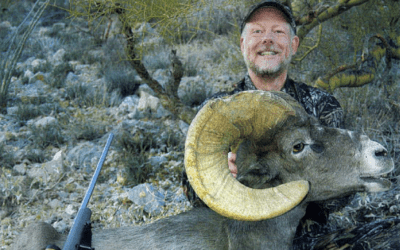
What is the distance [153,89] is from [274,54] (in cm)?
306

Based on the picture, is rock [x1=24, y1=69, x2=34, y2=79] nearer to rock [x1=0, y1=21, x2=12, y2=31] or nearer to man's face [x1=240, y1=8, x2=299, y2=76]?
rock [x1=0, y1=21, x2=12, y2=31]

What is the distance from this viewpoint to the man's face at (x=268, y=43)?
145 inches

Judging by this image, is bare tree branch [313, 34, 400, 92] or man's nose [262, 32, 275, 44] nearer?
man's nose [262, 32, 275, 44]

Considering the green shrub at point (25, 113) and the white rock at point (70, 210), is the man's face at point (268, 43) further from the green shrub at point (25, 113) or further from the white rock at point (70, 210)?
the green shrub at point (25, 113)

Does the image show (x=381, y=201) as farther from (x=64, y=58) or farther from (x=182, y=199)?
(x=64, y=58)

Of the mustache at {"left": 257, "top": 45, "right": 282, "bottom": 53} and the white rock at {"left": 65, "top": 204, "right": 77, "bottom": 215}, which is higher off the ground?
the mustache at {"left": 257, "top": 45, "right": 282, "bottom": 53}

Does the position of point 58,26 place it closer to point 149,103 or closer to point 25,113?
point 25,113

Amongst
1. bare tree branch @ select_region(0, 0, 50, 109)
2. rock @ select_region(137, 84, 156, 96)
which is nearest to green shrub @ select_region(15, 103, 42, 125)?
bare tree branch @ select_region(0, 0, 50, 109)

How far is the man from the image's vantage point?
3.69 m

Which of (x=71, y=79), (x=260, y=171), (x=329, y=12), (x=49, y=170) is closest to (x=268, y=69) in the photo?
(x=260, y=171)

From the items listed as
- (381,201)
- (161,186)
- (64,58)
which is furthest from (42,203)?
(64,58)

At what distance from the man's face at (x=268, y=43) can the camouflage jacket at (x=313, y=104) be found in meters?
0.27

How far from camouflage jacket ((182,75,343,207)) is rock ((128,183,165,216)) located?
45.5 inches

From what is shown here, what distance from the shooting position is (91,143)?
6.89 m
